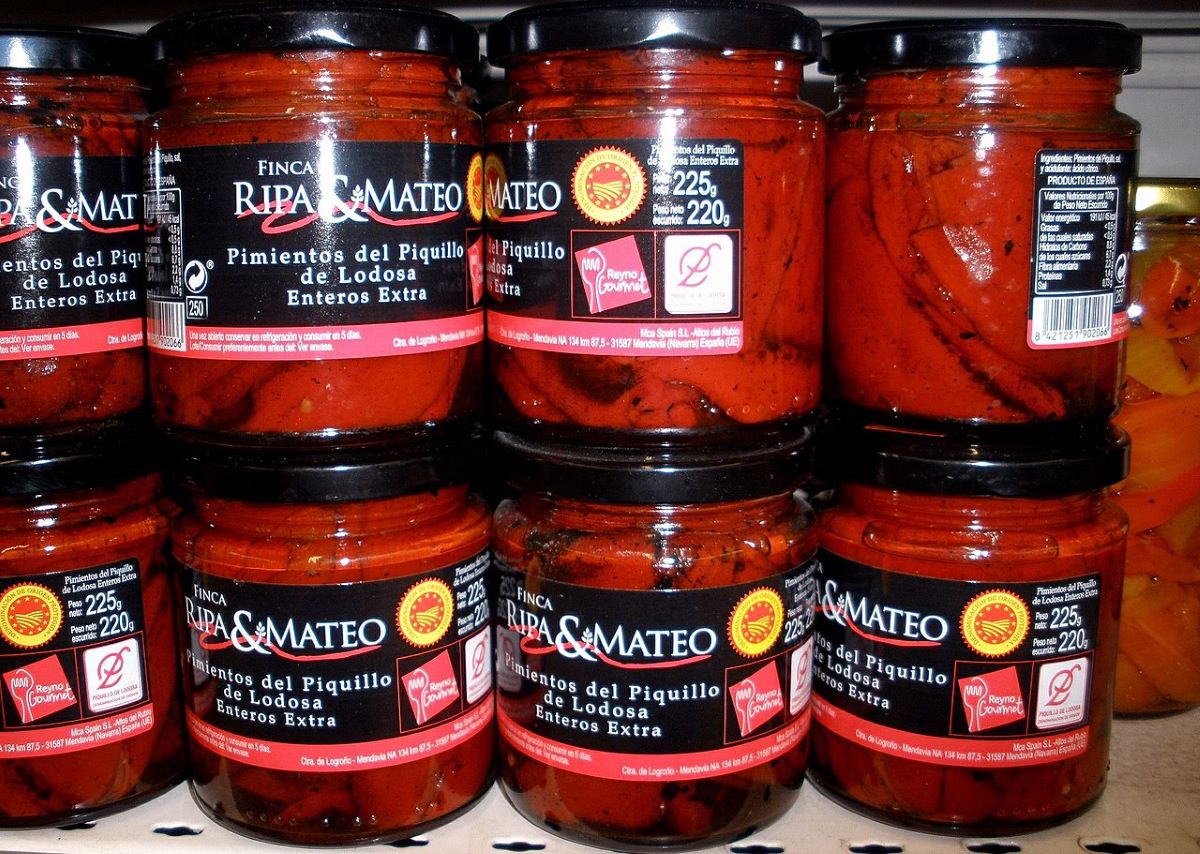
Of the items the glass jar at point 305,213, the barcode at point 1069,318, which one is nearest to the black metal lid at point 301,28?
the glass jar at point 305,213

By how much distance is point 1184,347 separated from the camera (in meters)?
1.06

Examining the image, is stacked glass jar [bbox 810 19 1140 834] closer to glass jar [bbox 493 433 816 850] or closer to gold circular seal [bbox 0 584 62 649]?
glass jar [bbox 493 433 816 850]

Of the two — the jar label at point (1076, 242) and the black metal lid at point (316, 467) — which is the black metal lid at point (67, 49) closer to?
the black metal lid at point (316, 467)

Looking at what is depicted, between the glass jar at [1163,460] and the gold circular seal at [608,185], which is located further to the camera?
the glass jar at [1163,460]

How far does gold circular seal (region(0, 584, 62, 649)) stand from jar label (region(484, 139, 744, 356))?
1.47 feet

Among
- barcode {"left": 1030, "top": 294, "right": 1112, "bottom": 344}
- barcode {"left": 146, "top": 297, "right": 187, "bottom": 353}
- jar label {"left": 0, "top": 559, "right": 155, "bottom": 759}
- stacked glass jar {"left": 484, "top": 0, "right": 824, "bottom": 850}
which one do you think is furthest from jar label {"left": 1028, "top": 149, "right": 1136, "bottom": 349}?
jar label {"left": 0, "top": 559, "right": 155, "bottom": 759}

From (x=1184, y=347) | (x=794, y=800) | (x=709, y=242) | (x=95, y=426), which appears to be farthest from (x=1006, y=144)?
(x=95, y=426)

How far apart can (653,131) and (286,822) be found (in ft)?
1.95

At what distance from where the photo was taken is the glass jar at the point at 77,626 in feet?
2.94

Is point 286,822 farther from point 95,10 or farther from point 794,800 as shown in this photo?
point 95,10

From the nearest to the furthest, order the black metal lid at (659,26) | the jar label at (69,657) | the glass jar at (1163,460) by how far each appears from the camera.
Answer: the black metal lid at (659,26) < the jar label at (69,657) < the glass jar at (1163,460)

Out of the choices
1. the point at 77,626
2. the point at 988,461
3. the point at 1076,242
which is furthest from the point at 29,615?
the point at 1076,242

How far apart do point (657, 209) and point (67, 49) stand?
457 mm

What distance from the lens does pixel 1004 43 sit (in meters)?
0.84
